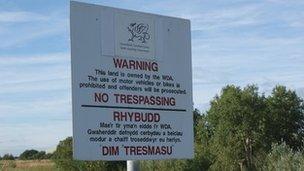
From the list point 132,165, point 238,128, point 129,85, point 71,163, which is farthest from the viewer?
point 238,128

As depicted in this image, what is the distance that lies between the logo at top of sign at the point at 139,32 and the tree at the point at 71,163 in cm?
2813

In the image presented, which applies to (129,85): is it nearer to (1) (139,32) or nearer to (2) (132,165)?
(1) (139,32)

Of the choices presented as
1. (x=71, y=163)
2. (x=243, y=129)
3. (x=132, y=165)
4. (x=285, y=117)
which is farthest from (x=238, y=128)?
(x=132, y=165)

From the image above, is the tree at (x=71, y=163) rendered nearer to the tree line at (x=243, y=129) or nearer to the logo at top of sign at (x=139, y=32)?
the tree line at (x=243, y=129)

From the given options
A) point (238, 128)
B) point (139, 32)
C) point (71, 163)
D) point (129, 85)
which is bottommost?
point (71, 163)

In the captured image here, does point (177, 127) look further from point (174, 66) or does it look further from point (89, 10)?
point (89, 10)

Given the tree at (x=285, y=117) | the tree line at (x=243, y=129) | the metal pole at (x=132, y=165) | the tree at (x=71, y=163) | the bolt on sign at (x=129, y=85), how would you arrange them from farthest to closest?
the tree at (x=285, y=117), the tree line at (x=243, y=129), the tree at (x=71, y=163), the metal pole at (x=132, y=165), the bolt on sign at (x=129, y=85)

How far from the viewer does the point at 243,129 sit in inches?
1885

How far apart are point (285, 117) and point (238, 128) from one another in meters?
5.29

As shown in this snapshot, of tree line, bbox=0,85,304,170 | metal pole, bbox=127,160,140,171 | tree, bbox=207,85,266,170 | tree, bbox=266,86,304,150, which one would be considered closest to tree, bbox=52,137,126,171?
tree line, bbox=0,85,304,170

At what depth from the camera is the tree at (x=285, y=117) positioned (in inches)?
1960

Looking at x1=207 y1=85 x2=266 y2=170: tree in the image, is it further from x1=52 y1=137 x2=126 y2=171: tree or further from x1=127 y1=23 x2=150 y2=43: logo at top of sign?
x1=127 y1=23 x2=150 y2=43: logo at top of sign

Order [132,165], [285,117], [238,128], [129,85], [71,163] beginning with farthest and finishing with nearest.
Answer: [285,117]
[238,128]
[71,163]
[132,165]
[129,85]

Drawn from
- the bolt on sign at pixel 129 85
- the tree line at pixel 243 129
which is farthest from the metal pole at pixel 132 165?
the tree line at pixel 243 129
